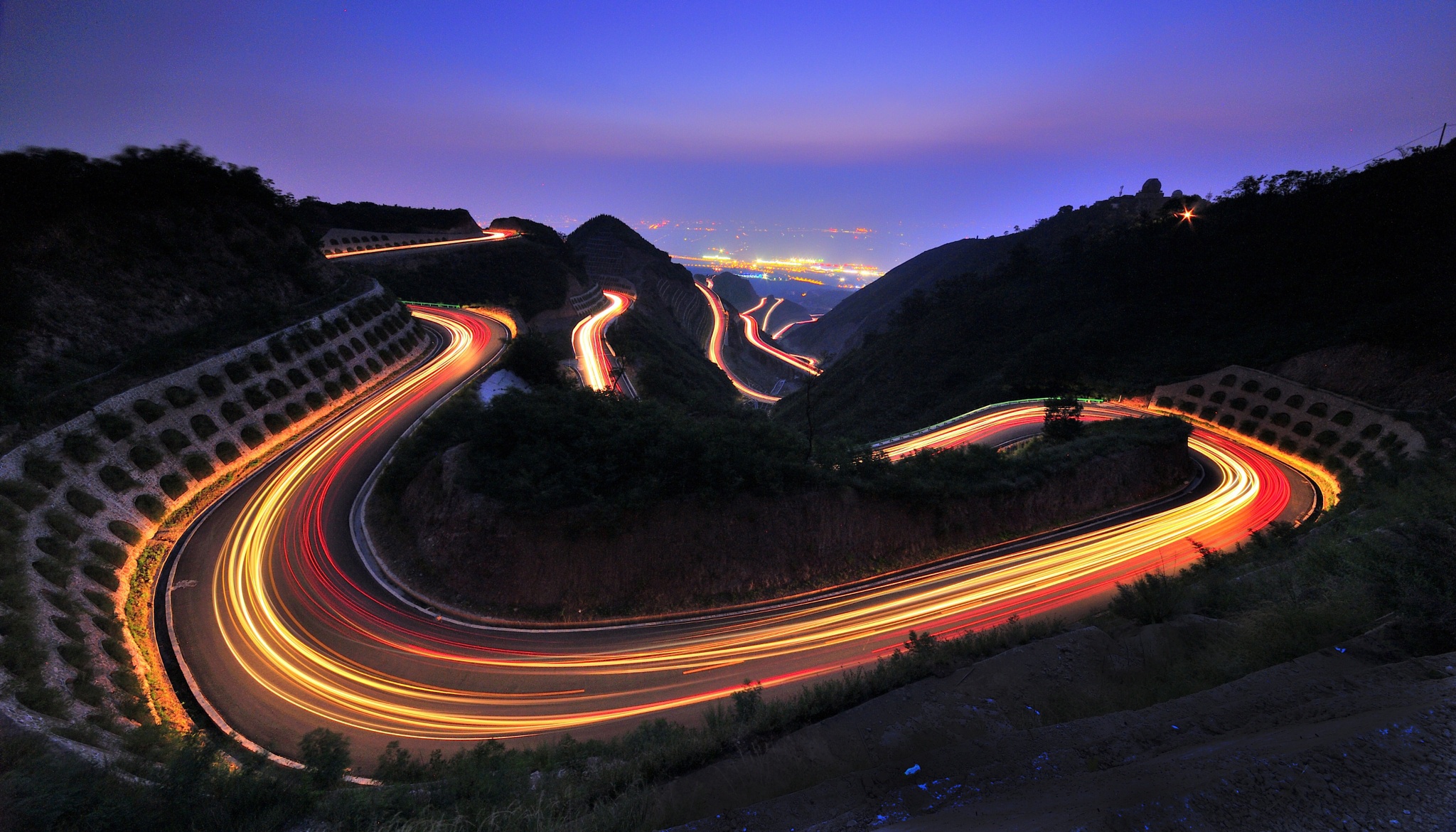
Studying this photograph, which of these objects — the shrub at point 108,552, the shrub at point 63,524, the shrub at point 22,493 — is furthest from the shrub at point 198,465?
the shrub at point 22,493

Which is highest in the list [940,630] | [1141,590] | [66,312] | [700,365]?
[66,312]

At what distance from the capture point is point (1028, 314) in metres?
54.4

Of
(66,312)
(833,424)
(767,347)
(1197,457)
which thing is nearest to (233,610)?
(66,312)

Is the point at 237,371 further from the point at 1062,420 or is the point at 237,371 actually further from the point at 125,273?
the point at 1062,420

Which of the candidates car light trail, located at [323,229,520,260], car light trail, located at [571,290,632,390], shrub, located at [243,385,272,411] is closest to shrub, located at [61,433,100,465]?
A: shrub, located at [243,385,272,411]

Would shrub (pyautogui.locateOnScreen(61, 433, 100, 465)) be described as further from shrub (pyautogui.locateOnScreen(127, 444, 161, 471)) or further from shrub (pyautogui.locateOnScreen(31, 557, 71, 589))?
shrub (pyautogui.locateOnScreen(31, 557, 71, 589))

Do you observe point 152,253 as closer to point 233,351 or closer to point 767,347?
point 233,351

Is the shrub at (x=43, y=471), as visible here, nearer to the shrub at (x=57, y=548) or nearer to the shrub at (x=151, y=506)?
the shrub at (x=151, y=506)

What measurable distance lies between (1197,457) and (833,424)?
2694 centimetres

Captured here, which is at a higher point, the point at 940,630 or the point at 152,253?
the point at 152,253

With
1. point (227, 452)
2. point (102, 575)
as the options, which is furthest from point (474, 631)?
point (227, 452)

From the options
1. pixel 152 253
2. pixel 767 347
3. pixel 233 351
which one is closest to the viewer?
pixel 233 351

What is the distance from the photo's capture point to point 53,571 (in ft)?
46.0

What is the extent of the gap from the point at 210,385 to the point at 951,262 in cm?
13557
